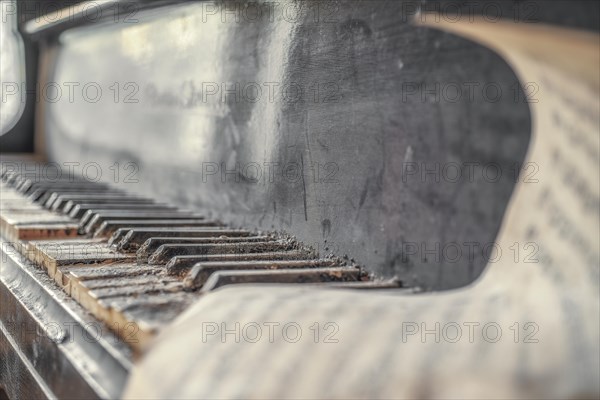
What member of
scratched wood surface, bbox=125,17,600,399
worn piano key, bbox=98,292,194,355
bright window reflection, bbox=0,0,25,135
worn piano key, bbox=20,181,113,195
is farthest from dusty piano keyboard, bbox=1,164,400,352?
bright window reflection, bbox=0,0,25,135

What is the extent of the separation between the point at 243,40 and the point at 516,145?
983mm

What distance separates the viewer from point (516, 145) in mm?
1034

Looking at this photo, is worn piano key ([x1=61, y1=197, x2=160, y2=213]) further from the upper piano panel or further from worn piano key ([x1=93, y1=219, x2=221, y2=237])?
worn piano key ([x1=93, y1=219, x2=221, y2=237])

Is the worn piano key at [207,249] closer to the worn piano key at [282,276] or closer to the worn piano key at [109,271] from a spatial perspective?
the worn piano key at [109,271]

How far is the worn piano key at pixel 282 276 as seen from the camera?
115cm

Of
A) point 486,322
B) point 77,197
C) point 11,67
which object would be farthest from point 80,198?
point 11,67

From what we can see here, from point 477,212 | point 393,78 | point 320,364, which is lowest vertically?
point 320,364

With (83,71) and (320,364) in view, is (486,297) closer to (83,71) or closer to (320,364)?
(320,364)

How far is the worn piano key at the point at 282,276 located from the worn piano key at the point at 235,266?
0.03m

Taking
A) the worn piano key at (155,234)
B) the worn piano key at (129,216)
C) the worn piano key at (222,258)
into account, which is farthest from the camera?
the worn piano key at (129,216)

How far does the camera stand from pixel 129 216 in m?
1.87

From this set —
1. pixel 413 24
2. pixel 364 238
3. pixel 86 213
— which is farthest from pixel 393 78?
pixel 86 213

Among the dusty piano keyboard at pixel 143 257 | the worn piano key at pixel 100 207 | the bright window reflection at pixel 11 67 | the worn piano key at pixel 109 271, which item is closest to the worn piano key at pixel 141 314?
the dusty piano keyboard at pixel 143 257

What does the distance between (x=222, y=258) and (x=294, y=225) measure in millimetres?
255
